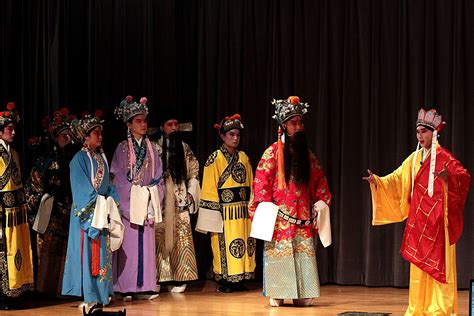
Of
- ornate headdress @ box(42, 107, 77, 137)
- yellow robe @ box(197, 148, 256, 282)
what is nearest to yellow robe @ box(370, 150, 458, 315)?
yellow robe @ box(197, 148, 256, 282)

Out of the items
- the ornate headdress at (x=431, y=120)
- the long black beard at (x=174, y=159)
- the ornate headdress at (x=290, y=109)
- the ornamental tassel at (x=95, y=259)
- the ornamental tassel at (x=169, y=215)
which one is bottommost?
the ornamental tassel at (x=95, y=259)

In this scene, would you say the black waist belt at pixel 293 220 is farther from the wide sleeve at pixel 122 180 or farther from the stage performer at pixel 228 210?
the wide sleeve at pixel 122 180

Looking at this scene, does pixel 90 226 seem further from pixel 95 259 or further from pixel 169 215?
pixel 169 215

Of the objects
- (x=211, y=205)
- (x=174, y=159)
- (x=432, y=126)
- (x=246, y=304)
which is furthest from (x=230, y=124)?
(x=432, y=126)

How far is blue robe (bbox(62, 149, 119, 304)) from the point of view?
269 inches

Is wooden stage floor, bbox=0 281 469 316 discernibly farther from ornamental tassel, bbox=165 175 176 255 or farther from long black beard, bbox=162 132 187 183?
long black beard, bbox=162 132 187 183

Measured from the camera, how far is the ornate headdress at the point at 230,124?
26.3 ft

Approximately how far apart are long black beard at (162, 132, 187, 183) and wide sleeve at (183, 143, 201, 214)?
1.7 inches

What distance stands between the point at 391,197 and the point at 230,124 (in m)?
2.01

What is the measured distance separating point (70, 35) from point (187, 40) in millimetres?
1128

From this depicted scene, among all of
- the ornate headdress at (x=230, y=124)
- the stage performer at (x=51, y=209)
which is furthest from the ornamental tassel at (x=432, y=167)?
the stage performer at (x=51, y=209)

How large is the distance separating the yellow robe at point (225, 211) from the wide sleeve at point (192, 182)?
0.05 metres

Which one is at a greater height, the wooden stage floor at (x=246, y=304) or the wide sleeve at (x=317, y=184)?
the wide sleeve at (x=317, y=184)

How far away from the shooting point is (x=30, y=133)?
815 centimetres
